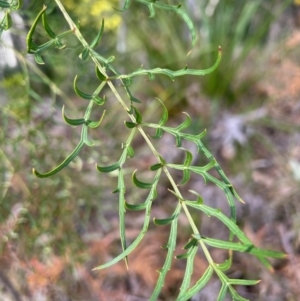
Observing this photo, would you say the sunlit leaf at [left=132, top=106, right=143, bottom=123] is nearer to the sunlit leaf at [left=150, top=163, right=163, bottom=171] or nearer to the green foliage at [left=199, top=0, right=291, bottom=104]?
the sunlit leaf at [left=150, top=163, right=163, bottom=171]

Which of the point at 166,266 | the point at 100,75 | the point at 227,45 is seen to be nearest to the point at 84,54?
the point at 100,75

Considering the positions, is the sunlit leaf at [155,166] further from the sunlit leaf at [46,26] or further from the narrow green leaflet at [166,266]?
the sunlit leaf at [46,26]

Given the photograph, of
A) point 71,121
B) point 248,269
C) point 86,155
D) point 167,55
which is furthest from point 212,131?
point 71,121

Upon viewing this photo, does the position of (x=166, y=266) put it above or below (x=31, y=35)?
below

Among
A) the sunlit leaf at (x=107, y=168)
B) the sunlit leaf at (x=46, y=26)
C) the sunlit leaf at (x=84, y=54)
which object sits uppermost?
the sunlit leaf at (x=46, y=26)

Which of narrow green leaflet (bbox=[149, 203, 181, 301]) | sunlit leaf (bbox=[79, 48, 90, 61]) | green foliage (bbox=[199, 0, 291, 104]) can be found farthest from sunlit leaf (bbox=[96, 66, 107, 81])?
green foliage (bbox=[199, 0, 291, 104])

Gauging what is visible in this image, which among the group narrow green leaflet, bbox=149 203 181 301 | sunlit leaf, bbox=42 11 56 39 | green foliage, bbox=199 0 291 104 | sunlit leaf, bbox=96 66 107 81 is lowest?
green foliage, bbox=199 0 291 104

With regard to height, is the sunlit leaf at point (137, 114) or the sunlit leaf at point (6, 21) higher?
the sunlit leaf at point (6, 21)

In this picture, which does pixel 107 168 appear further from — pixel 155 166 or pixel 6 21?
pixel 6 21

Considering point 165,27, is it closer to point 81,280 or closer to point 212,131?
point 212,131

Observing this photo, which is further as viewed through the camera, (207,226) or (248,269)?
(207,226)

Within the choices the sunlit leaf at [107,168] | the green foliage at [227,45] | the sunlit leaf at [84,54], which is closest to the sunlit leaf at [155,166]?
the sunlit leaf at [107,168]
